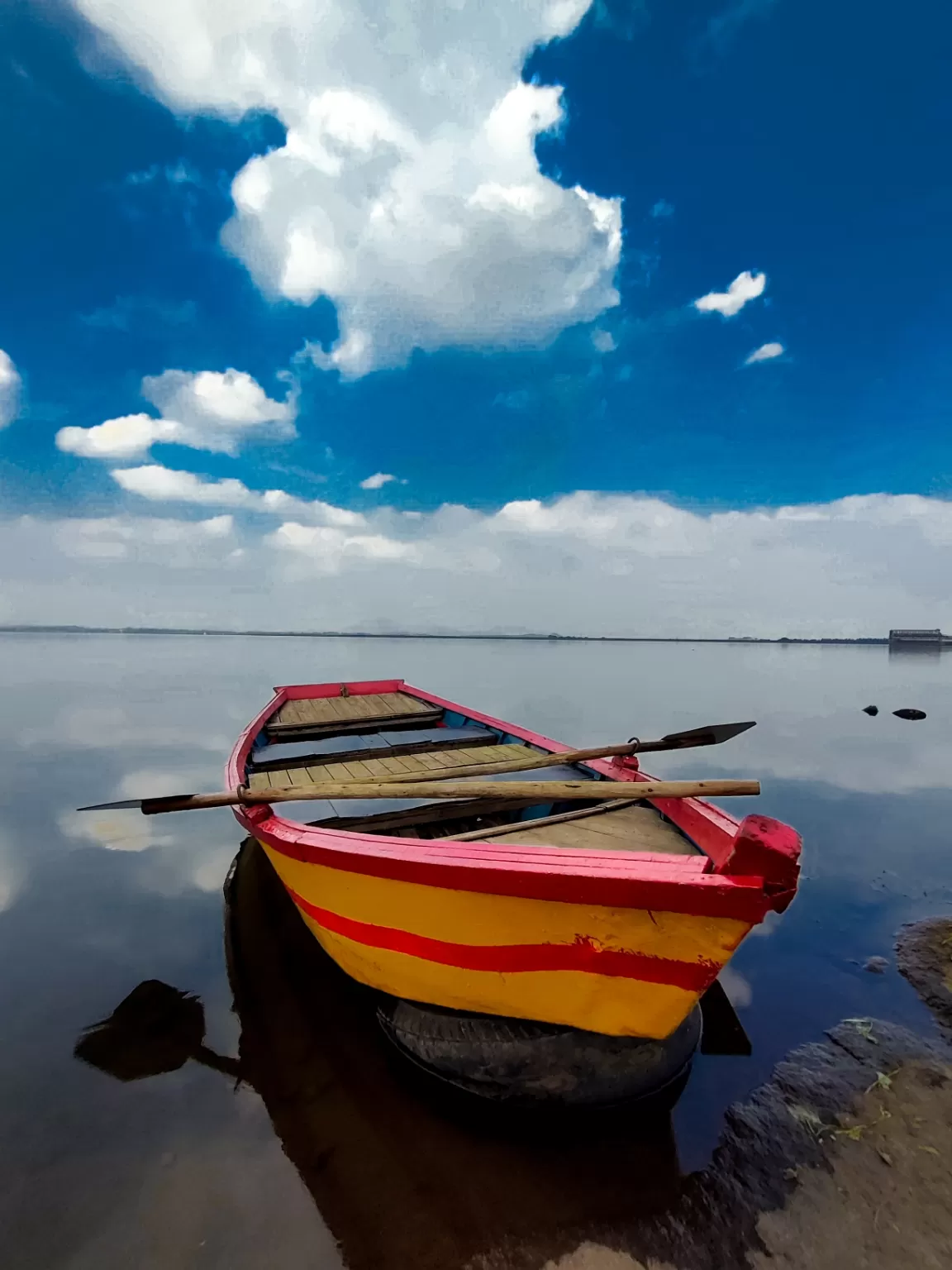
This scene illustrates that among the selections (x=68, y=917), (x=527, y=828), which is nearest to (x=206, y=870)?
(x=68, y=917)

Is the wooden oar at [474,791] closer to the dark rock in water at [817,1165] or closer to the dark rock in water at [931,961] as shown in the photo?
the dark rock in water at [817,1165]

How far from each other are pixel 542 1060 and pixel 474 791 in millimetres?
2060

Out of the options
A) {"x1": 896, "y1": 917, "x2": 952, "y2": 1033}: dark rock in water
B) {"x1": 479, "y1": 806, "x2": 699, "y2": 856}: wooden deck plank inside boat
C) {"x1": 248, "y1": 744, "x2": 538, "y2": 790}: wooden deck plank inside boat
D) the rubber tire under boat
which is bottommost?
{"x1": 896, "y1": 917, "x2": 952, "y2": 1033}: dark rock in water

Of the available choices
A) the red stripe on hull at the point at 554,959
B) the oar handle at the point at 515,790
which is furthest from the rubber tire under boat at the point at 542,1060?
the oar handle at the point at 515,790

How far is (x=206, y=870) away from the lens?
10406 millimetres

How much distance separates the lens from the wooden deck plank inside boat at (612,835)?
5.06 m

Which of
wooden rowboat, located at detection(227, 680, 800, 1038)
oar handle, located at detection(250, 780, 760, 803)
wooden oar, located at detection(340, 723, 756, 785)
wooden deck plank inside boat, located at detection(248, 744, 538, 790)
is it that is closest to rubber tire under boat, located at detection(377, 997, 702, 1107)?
wooden rowboat, located at detection(227, 680, 800, 1038)

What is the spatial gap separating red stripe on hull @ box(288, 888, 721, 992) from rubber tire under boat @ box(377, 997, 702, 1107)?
2.12 feet

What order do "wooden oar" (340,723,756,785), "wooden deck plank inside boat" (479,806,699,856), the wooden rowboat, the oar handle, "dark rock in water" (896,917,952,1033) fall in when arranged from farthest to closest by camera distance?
"wooden oar" (340,723,756,785) < "dark rock in water" (896,917,952,1033) < "wooden deck plank inside boat" (479,806,699,856) < the oar handle < the wooden rowboat

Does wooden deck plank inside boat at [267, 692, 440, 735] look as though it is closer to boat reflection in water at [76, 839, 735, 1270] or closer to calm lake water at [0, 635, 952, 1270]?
calm lake water at [0, 635, 952, 1270]

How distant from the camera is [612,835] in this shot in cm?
533

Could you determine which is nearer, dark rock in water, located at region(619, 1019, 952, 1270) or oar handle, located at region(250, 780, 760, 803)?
dark rock in water, located at region(619, 1019, 952, 1270)

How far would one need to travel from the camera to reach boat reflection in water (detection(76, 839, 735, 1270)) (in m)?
3.88

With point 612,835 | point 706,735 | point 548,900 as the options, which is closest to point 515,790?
point 612,835
